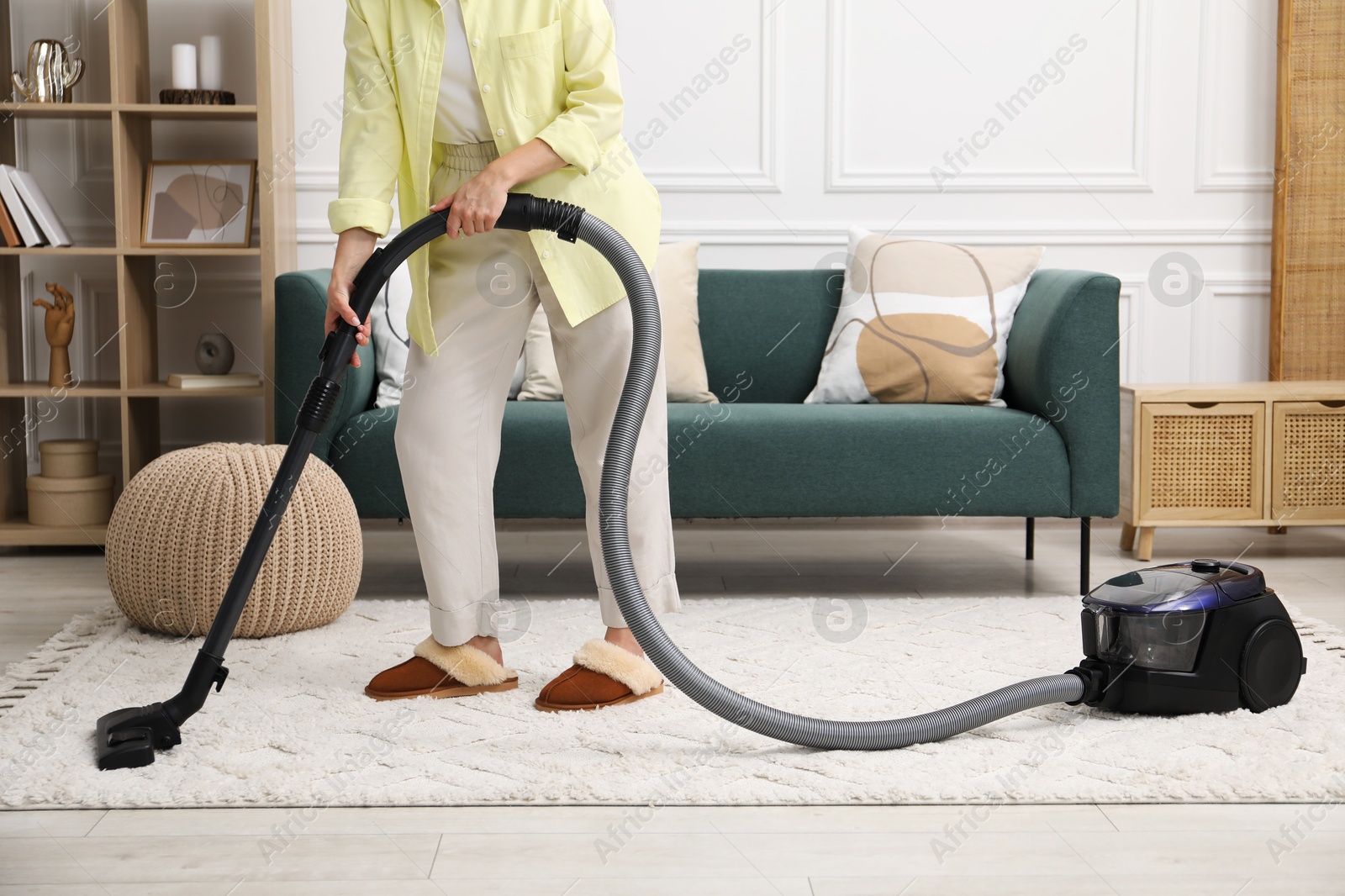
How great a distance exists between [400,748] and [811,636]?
2.87 ft

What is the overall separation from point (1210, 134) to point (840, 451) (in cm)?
180

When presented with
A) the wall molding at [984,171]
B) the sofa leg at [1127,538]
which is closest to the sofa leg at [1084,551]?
the sofa leg at [1127,538]

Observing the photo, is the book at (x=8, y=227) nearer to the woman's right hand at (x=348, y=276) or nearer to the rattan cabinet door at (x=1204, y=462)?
the woman's right hand at (x=348, y=276)

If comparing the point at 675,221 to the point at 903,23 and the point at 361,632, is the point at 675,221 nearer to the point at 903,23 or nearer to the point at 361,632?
the point at 903,23

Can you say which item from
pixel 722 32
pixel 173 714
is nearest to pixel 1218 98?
pixel 722 32

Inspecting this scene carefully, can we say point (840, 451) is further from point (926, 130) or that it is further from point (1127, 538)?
point (926, 130)

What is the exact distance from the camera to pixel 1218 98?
3.45m

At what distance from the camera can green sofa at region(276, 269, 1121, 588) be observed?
2.49 metres

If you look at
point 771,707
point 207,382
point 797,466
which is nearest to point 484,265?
point 771,707

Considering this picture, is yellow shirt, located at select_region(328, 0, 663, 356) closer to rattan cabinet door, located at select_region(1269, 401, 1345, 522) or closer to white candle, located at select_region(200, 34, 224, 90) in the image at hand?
white candle, located at select_region(200, 34, 224, 90)

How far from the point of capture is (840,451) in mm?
2521

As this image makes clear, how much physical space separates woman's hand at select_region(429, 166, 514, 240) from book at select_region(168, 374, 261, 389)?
175 cm

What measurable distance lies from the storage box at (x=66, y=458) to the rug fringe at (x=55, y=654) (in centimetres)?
76

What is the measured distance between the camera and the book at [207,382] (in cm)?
309
